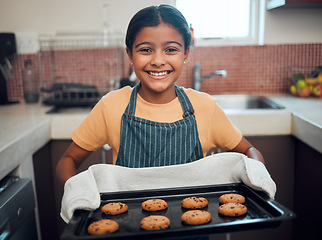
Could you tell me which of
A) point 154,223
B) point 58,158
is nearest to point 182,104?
point 154,223

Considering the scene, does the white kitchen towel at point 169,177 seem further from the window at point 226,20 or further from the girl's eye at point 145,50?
the window at point 226,20

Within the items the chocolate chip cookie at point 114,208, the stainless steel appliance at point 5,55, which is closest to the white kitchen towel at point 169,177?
the chocolate chip cookie at point 114,208

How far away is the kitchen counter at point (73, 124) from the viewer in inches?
54.1

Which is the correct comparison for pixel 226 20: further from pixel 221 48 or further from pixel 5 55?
pixel 5 55

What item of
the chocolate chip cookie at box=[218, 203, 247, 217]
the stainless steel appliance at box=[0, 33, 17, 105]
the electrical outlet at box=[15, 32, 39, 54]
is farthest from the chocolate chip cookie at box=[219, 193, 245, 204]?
the electrical outlet at box=[15, 32, 39, 54]

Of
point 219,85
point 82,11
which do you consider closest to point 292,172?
point 219,85

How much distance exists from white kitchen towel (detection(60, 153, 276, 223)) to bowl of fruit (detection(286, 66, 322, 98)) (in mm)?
1388

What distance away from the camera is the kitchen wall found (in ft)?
7.09

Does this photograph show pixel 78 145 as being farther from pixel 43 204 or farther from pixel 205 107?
pixel 43 204

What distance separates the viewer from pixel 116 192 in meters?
0.84

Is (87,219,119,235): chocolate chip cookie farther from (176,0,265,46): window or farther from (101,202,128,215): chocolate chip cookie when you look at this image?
(176,0,265,46): window

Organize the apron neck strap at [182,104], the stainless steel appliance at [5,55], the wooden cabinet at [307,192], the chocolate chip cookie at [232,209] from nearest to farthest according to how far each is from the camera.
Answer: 1. the chocolate chip cookie at [232,209]
2. the apron neck strap at [182,104]
3. the wooden cabinet at [307,192]
4. the stainless steel appliance at [5,55]

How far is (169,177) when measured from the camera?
0.89 meters

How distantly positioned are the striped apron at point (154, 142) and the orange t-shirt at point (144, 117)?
25 mm
